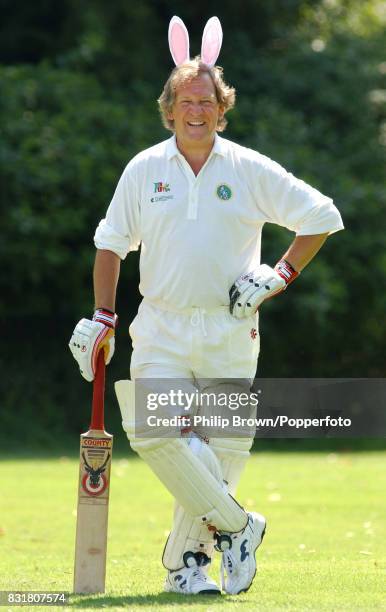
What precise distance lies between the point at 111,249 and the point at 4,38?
505 inches

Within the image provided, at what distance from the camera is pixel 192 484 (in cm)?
541

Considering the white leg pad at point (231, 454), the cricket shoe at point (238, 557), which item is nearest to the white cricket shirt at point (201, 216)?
the white leg pad at point (231, 454)

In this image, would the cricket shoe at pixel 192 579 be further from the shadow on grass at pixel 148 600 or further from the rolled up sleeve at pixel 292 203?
the rolled up sleeve at pixel 292 203

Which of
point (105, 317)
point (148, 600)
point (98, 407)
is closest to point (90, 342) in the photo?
point (105, 317)

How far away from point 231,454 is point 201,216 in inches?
39.4

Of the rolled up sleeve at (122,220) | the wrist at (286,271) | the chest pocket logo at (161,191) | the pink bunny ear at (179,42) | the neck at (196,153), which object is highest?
the pink bunny ear at (179,42)

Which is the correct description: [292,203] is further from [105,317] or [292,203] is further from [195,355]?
[105,317]

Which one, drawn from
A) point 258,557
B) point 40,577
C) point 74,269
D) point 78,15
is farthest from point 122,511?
point 78,15

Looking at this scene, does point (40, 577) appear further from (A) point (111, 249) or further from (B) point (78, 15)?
(B) point (78, 15)

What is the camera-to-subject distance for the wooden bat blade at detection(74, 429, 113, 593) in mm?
5352

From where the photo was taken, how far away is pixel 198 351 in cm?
554

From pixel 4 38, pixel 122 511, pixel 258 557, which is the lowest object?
pixel 122 511

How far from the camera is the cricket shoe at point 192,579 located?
17.9 ft

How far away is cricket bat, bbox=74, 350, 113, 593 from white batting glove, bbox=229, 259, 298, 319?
0.66 metres
